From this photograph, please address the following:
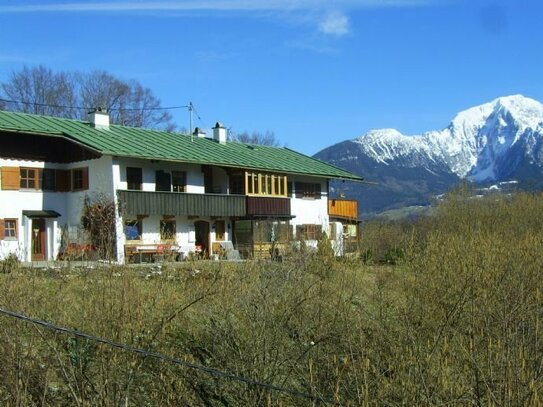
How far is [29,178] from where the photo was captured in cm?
3334

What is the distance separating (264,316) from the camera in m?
8.80

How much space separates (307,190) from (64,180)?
17.2 m

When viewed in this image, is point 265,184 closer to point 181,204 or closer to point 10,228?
point 181,204

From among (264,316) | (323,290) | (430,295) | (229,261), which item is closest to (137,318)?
(264,316)

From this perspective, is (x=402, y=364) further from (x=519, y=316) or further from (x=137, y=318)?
(x=137, y=318)

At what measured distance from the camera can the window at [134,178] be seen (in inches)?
1361

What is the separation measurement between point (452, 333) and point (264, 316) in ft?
10.8

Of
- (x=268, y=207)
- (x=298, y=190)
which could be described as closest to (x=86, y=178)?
(x=268, y=207)

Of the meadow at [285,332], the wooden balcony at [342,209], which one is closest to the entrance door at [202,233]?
the wooden balcony at [342,209]

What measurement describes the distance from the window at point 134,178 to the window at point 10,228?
5625mm

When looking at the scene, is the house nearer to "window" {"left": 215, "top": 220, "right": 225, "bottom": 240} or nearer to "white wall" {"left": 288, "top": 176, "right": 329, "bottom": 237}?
"window" {"left": 215, "top": 220, "right": 225, "bottom": 240}

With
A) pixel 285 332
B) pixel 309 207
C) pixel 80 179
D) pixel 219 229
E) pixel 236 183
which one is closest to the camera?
pixel 285 332

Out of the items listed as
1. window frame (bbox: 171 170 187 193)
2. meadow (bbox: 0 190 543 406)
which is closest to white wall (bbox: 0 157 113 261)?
window frame (bbox: 171 170 187 193)

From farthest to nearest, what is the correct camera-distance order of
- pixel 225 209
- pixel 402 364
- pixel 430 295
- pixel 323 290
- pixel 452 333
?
1. pixel 225 209
2. pixel 430 295
3. pixel 323 290
4. pixel 452 333
5. pixel 402 364
